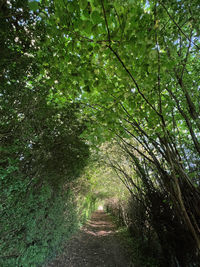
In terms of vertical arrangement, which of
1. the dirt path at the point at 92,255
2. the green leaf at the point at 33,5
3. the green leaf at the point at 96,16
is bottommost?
the dirt path at the point at 92,255

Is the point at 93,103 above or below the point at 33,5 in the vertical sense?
above

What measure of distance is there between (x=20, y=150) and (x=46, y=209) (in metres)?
2.34


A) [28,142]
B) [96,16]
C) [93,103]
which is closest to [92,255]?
[28,142]

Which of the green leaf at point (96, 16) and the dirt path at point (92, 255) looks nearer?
the green leaf at point (96, 16)

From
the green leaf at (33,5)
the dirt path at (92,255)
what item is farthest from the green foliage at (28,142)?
the dirt path at (92,255)

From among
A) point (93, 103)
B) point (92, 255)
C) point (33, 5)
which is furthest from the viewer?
point (92, 255)

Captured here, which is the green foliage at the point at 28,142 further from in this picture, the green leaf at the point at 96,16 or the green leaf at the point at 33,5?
the green leaf at the point at 96,16

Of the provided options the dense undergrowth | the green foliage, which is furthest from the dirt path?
the dense undergrowth

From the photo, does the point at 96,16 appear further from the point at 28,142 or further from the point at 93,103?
the point at 28,142

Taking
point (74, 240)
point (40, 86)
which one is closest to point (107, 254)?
point (74, 240)

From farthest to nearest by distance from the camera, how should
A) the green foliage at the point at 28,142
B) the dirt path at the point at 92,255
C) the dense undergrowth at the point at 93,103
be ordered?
the dirt path at the point at 92,255 → the green foliage at the point at 28,142 → the dense undergrowth at the point at 93,103

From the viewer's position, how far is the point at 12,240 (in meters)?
2.29

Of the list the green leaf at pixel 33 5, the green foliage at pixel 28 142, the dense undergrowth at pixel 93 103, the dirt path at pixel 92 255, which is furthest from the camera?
the dirt path at pixel 92 255

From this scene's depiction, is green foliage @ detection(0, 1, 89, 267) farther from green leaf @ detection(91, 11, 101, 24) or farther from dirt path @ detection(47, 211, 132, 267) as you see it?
dirt path @ detection(47, 211, 132, 267)
